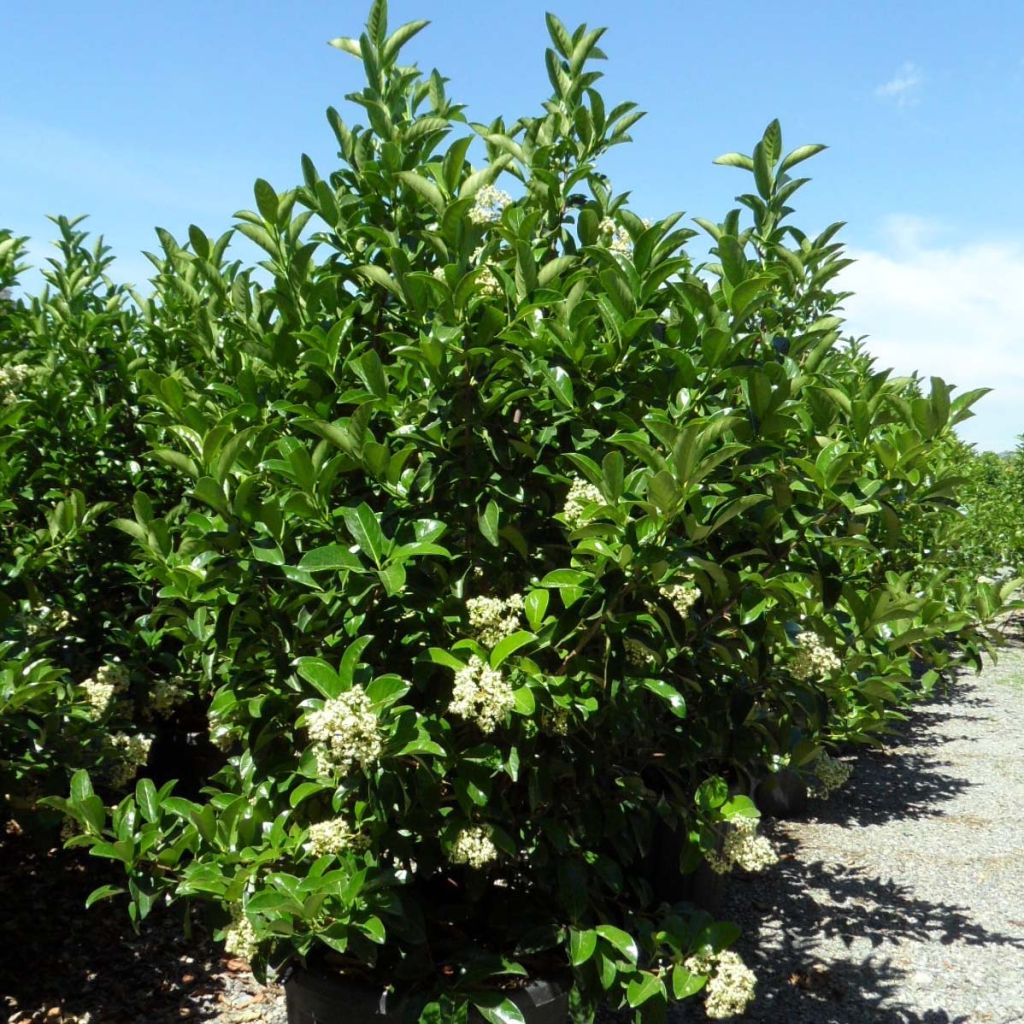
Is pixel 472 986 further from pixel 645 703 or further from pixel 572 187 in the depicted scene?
pixel 572 187

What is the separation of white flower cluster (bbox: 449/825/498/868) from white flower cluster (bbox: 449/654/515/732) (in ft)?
1.27

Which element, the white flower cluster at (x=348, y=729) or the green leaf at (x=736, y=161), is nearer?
the white flower cluster at (x=348, y=729)

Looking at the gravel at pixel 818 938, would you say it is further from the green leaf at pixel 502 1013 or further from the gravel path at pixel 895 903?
the green leaf at pixel 502 1013

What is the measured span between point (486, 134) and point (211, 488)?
1.59 m

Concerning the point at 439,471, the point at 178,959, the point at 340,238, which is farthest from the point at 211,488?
the point at 178,959

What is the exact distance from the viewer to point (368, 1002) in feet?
8.87

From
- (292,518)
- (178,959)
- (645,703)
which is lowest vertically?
(178,959)

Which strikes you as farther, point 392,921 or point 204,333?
point 204,333

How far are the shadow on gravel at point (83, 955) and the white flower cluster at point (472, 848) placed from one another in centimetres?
196

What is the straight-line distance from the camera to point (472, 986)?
8.69ft

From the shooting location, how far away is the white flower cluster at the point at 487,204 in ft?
8.84

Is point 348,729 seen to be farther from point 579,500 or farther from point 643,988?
point 643,988

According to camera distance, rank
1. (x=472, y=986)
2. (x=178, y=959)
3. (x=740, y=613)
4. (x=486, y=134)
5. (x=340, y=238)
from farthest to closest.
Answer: (x=178, y=959)
(x=486, y=134)
(x=340, y=238)
(x=472, y=986)
(x=740, y=613)

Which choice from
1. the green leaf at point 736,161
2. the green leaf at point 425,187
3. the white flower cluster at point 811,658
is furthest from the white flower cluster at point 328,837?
the green leaf at point 736,161
